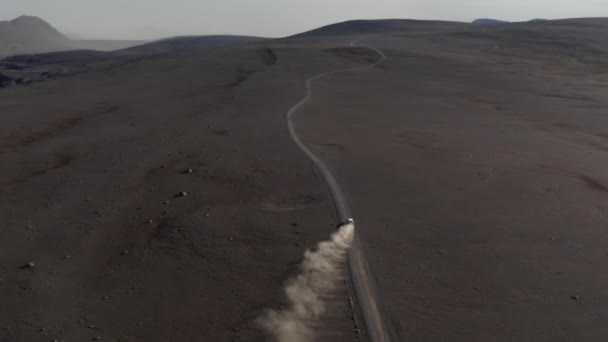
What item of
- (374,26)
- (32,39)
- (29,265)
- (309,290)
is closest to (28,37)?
(32,39)

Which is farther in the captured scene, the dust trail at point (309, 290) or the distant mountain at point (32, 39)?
the distant mountain at point (32, 39)

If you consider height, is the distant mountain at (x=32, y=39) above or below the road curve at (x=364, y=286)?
above

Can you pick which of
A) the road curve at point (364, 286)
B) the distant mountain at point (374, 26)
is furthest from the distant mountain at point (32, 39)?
the road curve at point (364, 286)

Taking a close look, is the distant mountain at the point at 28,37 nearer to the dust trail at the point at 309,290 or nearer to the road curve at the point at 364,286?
the road curve at the point at 364,286

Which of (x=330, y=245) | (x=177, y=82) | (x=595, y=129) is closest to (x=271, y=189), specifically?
(x=330, y=245)

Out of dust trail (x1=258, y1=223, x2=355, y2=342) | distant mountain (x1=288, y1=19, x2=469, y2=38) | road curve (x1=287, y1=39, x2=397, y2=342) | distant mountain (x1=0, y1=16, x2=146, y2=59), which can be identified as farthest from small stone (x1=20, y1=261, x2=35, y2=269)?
distant mountain (x1=0, y1=16, x2=146, y2=59)

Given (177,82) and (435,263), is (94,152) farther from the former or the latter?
(177,82)
